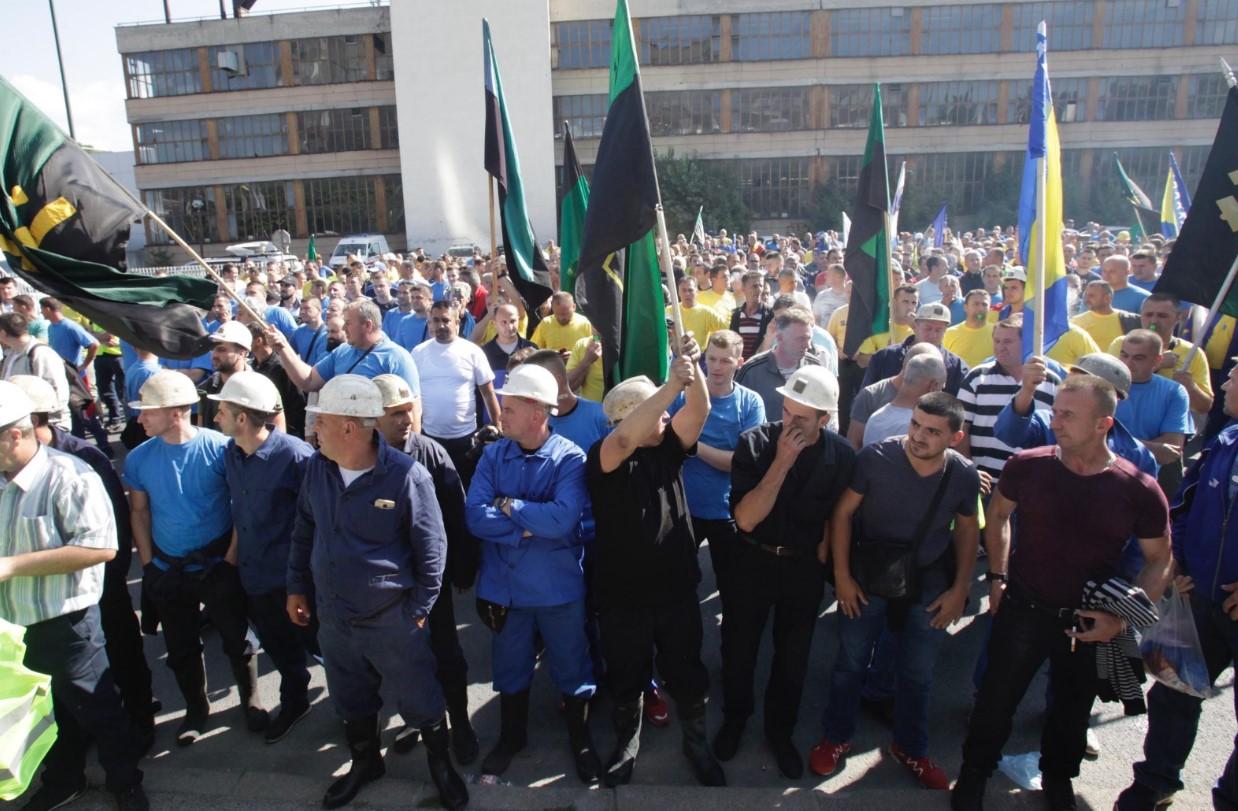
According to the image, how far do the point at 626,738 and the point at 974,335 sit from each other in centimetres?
476

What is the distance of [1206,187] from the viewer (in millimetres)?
4789

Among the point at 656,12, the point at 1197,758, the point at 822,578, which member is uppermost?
the point at 656,12

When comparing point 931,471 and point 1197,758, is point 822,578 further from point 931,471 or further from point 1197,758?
point 1197,758

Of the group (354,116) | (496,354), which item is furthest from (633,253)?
(354,116)

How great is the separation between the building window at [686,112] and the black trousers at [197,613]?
39.1 m

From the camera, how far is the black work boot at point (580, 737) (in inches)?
150

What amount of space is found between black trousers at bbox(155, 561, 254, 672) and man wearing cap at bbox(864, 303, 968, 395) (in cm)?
444

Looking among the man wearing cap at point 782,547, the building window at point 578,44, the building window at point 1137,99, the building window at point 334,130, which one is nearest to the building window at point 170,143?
the building window at point 334,130

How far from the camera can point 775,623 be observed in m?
3.95

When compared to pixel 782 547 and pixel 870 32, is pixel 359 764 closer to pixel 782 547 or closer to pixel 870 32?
pixel 782 547

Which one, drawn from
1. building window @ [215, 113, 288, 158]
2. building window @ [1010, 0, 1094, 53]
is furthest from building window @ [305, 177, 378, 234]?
building window @ [1010, 0, 1094, 53]

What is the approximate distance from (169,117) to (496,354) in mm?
43643

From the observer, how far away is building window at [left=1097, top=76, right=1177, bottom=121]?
130 ft

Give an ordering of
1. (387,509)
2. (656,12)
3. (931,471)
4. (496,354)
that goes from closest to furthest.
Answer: (387,509)
(931,471)
(496,354)
(656,12)
